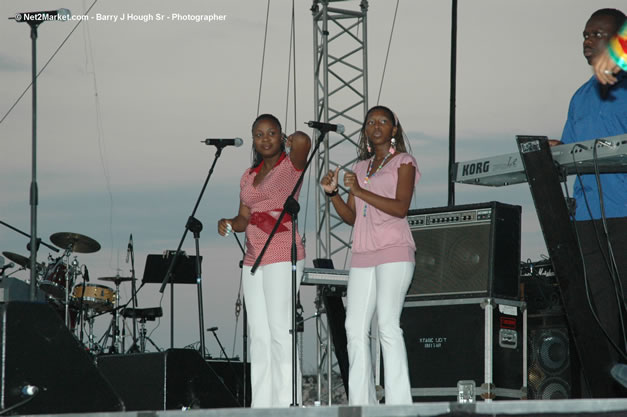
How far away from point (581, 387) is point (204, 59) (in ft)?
23.3

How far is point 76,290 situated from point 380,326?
6.73 metres

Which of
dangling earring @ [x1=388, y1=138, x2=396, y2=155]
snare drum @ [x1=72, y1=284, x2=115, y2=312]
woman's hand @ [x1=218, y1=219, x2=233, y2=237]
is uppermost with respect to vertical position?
dangling earring @ [x1=388, y1=138, x2=396, y2=155]

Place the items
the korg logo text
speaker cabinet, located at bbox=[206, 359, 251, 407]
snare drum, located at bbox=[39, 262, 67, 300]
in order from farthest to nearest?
snare drum, located at bbox=[39, 262, 67, 300]
speaker cabinet, located at bbox=[206, 359, 251, 407]
the korg logo text

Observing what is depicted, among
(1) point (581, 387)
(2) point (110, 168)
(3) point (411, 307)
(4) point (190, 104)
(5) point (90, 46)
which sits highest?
(5) point (90, 46)

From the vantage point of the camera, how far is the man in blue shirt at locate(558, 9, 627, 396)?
387 centimetres

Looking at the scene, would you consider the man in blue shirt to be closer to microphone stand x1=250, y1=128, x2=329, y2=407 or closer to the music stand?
microphone stand x1=250, y1=128, x2=329, y2=407

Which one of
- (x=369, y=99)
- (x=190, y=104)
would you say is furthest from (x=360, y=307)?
(x=190, y=104)

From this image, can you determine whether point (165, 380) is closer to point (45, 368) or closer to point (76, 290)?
point (45, 368)

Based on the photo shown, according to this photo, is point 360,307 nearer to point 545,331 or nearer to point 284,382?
point 284,382

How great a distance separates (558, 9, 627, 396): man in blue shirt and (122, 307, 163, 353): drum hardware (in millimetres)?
6975

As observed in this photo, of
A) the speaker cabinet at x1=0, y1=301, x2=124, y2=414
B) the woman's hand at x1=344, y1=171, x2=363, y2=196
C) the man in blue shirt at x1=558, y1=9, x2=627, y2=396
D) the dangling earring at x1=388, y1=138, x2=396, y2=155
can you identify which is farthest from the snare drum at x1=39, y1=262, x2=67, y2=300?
the man in blue shirt at x1=558, y1=9, x2=627, y2=396

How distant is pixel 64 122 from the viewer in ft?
37.1

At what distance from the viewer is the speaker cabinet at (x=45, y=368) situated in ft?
10.4

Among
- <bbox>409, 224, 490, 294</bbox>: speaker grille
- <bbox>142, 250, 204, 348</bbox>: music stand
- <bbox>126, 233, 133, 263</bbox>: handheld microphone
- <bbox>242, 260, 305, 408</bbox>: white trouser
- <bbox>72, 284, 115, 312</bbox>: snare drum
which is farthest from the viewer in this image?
<bbox>126, 233, 133, 263</bbox>: handheld microphone
